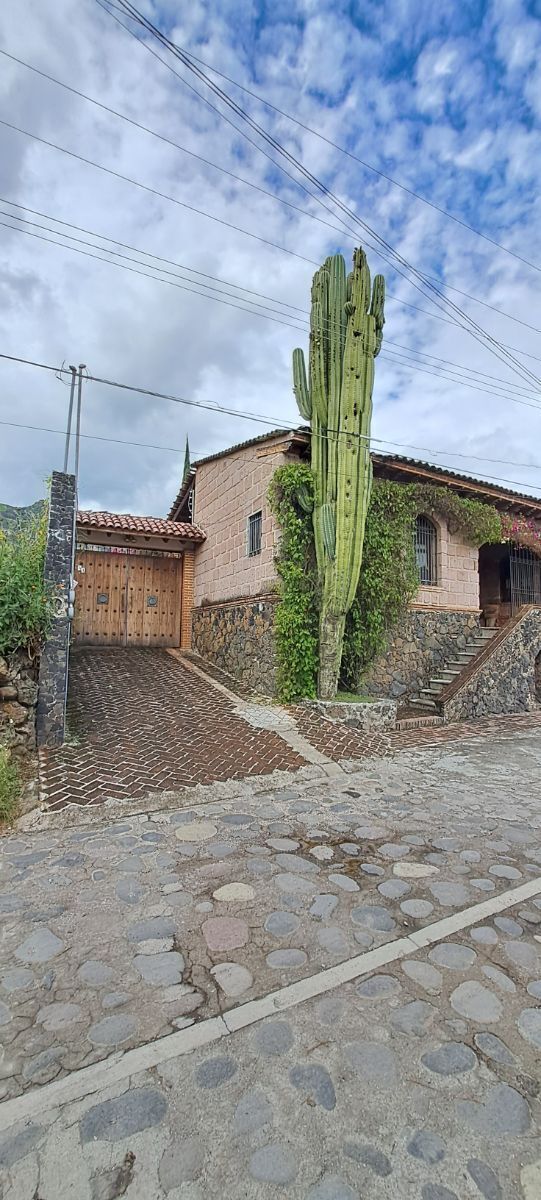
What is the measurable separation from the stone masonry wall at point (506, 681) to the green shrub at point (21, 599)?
23.1ft

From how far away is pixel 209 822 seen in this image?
4.28 metres

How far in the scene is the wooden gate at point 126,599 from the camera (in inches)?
478

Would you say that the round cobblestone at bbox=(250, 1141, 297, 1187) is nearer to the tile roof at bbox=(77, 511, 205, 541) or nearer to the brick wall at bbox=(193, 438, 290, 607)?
the brick wall at bbox=(193, 438, 290, 607)

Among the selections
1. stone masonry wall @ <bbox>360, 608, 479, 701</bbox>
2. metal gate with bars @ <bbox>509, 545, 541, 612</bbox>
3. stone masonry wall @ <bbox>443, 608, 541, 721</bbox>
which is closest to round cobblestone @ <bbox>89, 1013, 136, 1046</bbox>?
stone masonry wall @ <bbox>360, 608, 479, 701</bbox>

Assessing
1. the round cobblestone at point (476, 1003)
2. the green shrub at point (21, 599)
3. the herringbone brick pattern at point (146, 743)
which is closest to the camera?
the round cobblestone at point (476, 1003)

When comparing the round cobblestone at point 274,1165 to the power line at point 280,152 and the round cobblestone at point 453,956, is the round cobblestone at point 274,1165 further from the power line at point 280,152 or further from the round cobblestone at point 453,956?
the power line at point 280,152

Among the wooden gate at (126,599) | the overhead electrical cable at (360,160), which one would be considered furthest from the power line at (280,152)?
the wooden gate at (126,599)

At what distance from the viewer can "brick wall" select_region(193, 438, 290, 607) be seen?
30.8 feet

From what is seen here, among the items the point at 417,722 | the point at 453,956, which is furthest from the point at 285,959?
the point at 417,722

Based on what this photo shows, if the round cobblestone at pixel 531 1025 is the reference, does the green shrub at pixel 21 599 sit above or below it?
above

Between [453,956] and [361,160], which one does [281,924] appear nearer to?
[453,956]

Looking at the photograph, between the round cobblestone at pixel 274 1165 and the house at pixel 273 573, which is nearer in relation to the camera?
the round cobblestone at pixel 274 1165

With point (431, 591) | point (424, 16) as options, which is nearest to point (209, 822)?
point (431, 591)

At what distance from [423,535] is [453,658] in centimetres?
274
